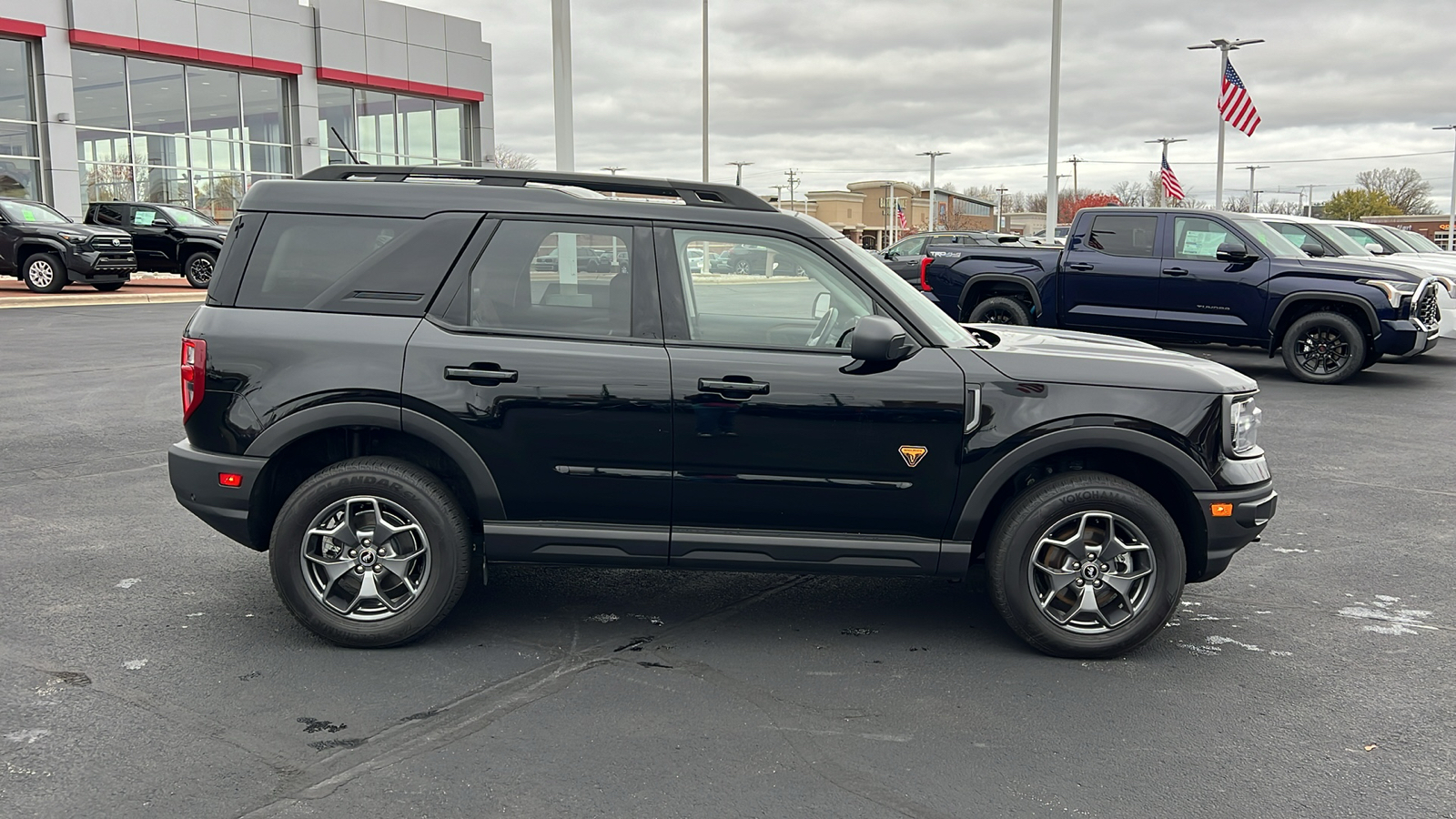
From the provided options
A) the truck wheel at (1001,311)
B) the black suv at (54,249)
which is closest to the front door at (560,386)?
the truck wheel at (1001,311)

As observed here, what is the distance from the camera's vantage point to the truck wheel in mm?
14328

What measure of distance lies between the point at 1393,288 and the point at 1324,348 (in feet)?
3.06

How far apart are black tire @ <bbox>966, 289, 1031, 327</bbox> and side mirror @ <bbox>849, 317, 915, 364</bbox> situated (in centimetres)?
1024

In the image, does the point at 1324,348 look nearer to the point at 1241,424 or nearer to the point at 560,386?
the point at 1241,424

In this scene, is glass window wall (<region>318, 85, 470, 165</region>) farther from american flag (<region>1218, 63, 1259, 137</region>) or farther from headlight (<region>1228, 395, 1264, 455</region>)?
headlight (<region>1228, 395, 1264, 455</region>)

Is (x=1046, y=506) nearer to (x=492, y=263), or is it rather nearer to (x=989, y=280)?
(x=492, y=263)

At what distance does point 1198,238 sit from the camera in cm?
1322

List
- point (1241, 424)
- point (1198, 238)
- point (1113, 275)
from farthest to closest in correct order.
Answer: point (1113, 275) < point (1198, 238) < point (1241, 424)

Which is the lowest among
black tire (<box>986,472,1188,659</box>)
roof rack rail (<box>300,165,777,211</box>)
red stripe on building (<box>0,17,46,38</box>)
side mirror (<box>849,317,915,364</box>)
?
black tire (<box>986,472,1188,659</box>)

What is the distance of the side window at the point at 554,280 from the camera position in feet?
14.8

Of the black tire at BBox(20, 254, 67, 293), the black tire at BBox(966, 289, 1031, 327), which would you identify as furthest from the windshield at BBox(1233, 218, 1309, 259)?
the black tire at BBox(20, 254, 67, 293)

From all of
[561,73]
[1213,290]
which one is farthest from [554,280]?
[1213,290]

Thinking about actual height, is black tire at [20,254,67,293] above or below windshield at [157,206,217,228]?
below

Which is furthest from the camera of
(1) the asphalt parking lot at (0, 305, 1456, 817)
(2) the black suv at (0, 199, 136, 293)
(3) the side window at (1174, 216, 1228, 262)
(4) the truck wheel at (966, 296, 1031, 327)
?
(2) the black suv at (0, 199, 136, 293)
